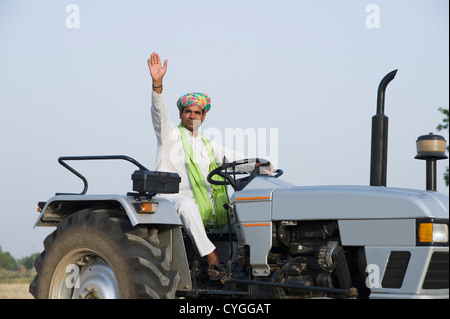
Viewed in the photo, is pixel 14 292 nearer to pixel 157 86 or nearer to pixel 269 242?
pixel 157 86

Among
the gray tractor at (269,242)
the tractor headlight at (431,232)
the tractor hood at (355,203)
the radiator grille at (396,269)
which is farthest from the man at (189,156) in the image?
the tractor headlight at (431,232)

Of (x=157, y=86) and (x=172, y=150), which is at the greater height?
(x=157, y=86)

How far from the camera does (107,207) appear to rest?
6.03m

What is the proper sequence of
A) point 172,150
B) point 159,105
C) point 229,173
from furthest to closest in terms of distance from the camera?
point 172,150 → point 159,105 → point 229,173

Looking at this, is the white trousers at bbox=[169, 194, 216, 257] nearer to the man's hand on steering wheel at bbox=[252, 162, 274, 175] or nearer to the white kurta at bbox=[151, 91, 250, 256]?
the white kurta at bbox=[151, 91, 250, 256]

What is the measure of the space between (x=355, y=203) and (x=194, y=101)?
2.21 m

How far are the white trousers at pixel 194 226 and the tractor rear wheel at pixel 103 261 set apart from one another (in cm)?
26

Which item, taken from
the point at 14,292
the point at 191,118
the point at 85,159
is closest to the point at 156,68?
the point at 191,118

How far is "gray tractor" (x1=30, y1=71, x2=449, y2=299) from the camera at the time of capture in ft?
16.7

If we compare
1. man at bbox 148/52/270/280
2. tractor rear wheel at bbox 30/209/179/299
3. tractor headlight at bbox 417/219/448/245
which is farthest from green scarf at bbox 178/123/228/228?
tractor headlight at bbox 417/219/448/245

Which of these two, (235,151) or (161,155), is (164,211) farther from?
(235,151)

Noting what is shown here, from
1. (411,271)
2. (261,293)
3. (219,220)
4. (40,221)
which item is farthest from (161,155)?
(411,271)

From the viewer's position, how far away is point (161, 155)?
6.61 meters

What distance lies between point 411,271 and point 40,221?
3282mm
